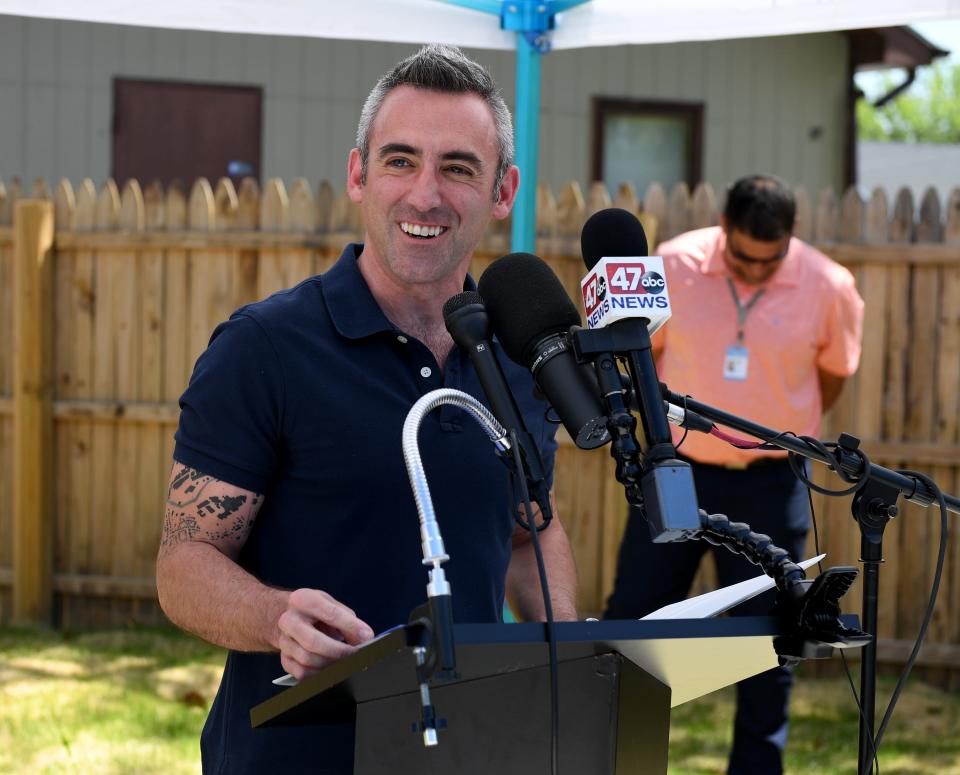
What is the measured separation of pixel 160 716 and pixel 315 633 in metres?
4.30

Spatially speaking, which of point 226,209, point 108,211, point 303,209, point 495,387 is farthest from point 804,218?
point 495,387

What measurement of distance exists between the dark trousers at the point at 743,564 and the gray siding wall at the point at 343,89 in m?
6.56

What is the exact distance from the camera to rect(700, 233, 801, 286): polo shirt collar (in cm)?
501

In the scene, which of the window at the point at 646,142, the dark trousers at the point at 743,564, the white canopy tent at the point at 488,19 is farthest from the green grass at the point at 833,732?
the window at the point at 646,142

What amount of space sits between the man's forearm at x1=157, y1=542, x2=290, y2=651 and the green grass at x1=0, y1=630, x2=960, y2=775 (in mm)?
3158

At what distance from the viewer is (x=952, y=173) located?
86.5 feet

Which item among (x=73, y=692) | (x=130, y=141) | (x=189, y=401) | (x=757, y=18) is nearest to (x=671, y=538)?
(x=189, y=401)

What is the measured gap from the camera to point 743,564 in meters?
4.81

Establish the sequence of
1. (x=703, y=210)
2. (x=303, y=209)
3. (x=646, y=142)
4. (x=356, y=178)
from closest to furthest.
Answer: (x=356, y=178) < (x=703, y=210) < (x=303, y=209) < (x=646, y=142)

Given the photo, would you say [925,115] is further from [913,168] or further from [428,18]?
[428,18]

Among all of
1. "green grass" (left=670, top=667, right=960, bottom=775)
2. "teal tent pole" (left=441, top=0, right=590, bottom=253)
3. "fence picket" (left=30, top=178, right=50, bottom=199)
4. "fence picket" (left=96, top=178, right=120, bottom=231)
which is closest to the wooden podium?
"teal tent pole" (left=441, top=0, right=590, bottom=253)

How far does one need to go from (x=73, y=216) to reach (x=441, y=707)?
5.93 m

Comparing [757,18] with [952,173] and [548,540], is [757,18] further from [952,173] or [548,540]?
[952,173]

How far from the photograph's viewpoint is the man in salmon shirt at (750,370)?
4.84 metres
